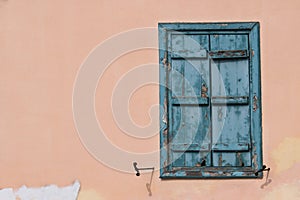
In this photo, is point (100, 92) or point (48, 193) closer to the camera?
point (48, 193)

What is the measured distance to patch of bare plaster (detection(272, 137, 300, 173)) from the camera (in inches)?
241

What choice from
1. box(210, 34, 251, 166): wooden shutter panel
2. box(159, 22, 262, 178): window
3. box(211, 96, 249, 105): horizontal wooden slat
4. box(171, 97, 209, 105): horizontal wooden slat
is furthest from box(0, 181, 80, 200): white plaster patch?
box(211, 96, 249, 105): horizontal wooden slat

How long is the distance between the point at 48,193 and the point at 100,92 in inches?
37.0

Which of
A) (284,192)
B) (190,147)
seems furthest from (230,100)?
(284,192)

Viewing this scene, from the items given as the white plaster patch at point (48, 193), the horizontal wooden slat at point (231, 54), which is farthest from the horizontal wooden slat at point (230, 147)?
the white plaster patch at point (48, 193)

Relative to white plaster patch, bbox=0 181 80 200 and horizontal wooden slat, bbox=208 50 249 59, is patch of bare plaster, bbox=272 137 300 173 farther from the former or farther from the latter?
white plaster patch, bbox=0 181 80 200

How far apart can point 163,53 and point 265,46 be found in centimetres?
86

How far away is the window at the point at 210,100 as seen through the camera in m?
6.11

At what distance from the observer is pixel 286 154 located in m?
6.12

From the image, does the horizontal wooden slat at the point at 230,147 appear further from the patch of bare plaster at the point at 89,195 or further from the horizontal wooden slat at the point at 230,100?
the patch of bare plaster at the point at 89,195

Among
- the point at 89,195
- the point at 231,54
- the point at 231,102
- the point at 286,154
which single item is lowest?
the point at 89,195

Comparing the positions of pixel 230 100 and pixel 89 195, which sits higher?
pixel 230 100

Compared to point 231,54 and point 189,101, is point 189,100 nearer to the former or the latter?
point 189,101

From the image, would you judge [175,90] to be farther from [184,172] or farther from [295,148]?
[295,148]
